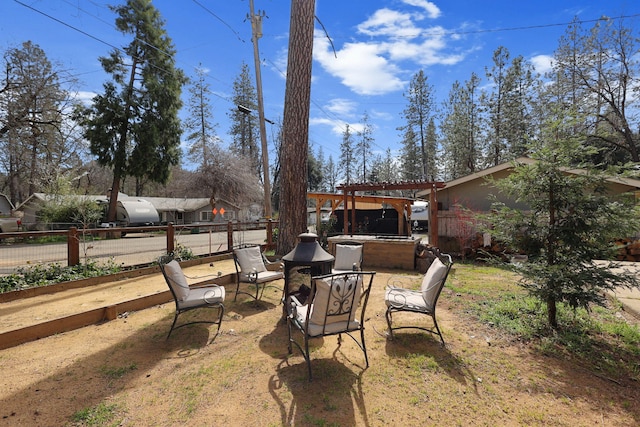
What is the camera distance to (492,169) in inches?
406

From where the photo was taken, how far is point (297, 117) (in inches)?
224

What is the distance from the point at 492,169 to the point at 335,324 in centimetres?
980

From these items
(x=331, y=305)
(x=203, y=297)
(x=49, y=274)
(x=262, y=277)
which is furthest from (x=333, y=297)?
(x=49, y=274)

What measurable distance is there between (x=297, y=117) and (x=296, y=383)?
454 centimetres

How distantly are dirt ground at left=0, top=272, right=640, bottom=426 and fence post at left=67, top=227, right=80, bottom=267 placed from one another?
3372 mm

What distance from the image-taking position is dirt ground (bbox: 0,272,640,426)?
2.14 m

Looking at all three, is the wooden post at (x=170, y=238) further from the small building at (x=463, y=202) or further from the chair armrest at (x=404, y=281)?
the small building at (x=463, y=202)

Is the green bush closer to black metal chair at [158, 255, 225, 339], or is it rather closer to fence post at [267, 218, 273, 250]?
black metal chair at [158, 255, 225, 339]

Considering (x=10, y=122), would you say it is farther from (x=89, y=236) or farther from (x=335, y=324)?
(x=335, y=324)

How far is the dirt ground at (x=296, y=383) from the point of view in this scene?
2139 millimetres

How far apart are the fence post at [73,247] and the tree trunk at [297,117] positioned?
4.34 metres

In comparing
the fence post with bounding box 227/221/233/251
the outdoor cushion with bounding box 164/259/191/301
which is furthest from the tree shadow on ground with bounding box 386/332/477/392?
the fence post with bounding box 227/221/233/251

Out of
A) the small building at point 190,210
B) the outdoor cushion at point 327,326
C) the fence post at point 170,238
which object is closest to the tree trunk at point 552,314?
the outdoor cushion at point 327,326

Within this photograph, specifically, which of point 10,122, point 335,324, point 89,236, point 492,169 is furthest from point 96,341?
point 10,122
